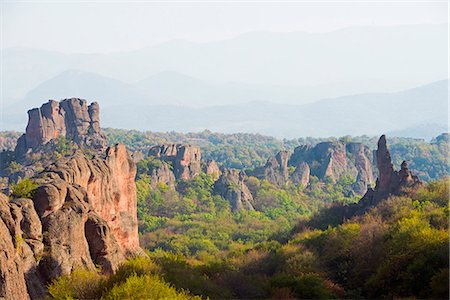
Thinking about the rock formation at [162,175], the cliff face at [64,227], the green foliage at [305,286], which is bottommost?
the green foliage at [305,286]

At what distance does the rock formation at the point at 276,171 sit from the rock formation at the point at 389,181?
4550 cm

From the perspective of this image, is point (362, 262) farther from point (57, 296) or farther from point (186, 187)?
point (186, 187)

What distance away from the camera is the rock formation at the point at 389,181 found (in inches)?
1933

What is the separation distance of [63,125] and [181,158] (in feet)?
60.0

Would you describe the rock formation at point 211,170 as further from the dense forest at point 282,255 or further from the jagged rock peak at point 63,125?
the jagged rock peak at point 63,125

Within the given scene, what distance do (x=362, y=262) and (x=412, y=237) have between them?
3.32m

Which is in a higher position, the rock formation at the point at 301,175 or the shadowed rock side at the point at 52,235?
the shadowed rock side at the point at 52,235

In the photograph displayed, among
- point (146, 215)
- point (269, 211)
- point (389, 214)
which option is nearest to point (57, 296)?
point (389, 214)

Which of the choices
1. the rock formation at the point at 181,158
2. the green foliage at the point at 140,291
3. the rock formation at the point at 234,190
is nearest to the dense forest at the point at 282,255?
the green foliage at the point at 140,291

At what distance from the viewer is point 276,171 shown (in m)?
100

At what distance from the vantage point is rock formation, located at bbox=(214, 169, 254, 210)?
85125 mm

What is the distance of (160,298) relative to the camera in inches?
800

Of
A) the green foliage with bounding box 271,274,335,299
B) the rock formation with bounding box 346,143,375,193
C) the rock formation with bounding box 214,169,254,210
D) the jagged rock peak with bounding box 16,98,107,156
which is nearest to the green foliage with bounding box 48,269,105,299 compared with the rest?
the green foliage with bounding box 271,274,335,299

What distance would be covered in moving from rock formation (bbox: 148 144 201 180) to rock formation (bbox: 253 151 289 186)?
10264mm
